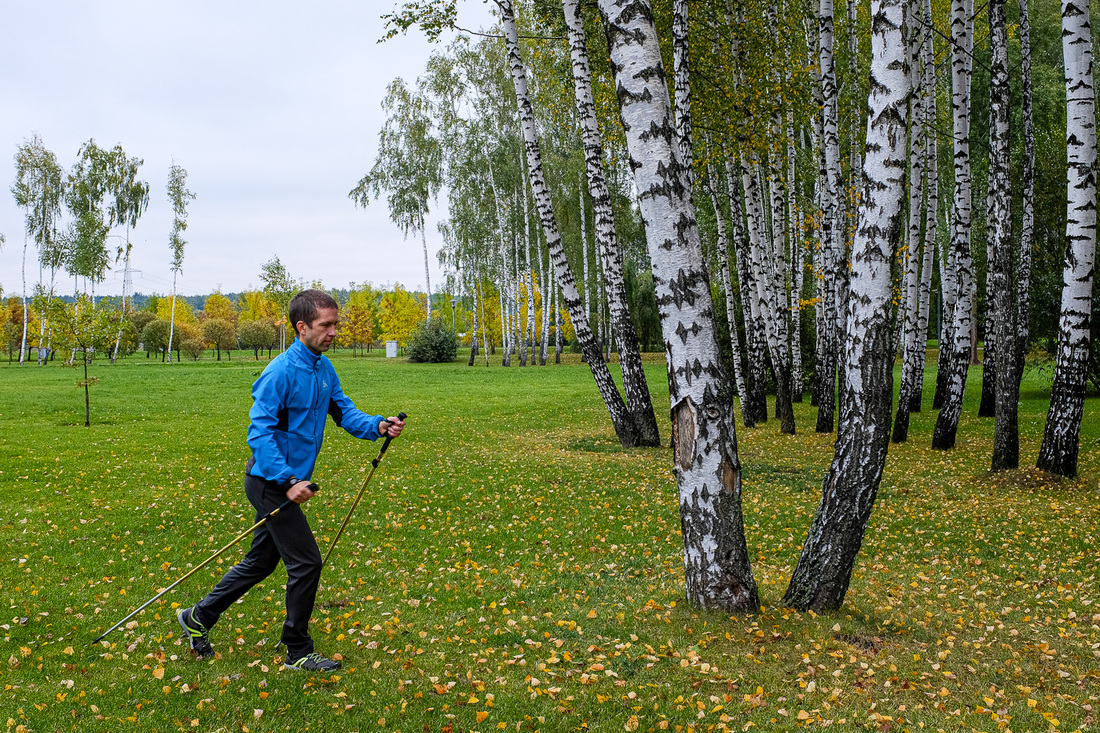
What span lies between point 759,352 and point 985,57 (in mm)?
17504

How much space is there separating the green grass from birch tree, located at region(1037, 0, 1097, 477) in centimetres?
124

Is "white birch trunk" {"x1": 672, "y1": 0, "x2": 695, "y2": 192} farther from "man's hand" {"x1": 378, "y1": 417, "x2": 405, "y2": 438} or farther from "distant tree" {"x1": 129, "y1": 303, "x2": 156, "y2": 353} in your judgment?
"distant tree" {"x1": 129, "y1": 303, "x2": 156, "y2": 353}

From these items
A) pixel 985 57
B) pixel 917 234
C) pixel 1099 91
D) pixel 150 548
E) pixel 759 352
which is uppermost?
pixel 985 57

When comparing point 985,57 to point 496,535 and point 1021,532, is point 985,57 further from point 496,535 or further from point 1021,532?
point 496,535

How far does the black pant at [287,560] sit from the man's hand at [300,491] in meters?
0.22

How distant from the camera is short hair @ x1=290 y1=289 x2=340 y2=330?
4.54m

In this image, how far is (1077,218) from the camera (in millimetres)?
9117

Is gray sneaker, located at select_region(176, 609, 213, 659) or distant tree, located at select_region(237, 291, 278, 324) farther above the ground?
distant tree, located at select_region(237, 291, 278, 324)

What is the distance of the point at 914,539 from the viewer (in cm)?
780

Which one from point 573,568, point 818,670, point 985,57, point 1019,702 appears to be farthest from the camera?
point 985,57

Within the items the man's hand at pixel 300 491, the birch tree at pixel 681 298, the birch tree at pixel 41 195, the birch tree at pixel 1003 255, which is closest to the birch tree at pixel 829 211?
the birch tree at pixel 1003 255

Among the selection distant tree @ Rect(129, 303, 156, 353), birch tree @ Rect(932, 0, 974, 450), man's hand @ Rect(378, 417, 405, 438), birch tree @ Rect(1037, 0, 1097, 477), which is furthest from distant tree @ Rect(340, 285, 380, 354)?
man's hand @ Rect(378, 417, 405, 438)

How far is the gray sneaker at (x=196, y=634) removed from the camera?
478cm

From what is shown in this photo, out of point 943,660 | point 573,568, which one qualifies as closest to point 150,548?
point 573,568
